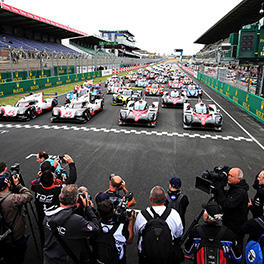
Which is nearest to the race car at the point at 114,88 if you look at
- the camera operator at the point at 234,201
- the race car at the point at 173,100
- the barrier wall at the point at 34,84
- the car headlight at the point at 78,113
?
the barrier wall at the point at 34,84

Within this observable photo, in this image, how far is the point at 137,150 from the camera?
348 inches

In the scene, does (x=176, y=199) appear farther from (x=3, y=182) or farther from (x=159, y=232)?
(x=3, y=182)

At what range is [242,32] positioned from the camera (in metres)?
13.9

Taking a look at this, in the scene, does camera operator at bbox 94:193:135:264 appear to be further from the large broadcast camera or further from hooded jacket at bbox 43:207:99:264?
the large broadcast camera

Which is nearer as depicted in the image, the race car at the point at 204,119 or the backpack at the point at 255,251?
the backpack at the point at 255,251

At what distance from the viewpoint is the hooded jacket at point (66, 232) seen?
2.65 meters

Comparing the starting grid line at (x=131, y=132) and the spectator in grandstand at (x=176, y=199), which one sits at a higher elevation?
the spectator in grandstand at (x=176, y=199)

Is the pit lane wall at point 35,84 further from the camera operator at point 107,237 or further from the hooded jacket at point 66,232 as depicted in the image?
the camera operator at point 107,237

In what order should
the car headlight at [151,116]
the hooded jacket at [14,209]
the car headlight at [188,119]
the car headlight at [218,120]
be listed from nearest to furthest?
the hooded jacket at [14,209] < the car headlight at [218,120] < the car headlight at [188,119] < the car headlight at [151,116]

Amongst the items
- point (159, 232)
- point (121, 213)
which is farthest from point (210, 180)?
point (121, 213)

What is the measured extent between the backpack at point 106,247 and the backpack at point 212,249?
3.16ft

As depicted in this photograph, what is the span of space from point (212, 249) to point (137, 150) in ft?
20.5

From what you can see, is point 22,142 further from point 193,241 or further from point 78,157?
point 193,241

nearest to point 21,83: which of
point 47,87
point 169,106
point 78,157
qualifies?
point 47,87
